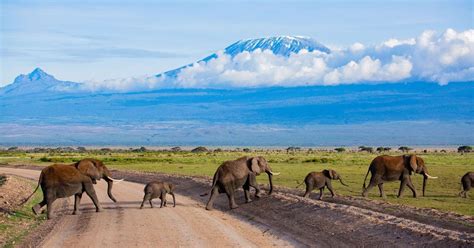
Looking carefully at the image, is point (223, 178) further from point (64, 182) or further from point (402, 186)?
point (402, 186)

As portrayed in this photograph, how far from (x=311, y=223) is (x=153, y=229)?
494 centimetres

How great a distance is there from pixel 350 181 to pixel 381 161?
30.5ft

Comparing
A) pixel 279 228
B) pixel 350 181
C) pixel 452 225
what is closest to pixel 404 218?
pixel 452 225

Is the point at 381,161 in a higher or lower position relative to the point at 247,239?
higher

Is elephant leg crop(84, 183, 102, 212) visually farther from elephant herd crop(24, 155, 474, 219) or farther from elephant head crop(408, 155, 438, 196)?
elephant head crop(408, 155, 438, 196)

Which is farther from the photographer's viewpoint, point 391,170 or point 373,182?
point 391,170

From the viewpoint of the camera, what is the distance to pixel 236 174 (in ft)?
105

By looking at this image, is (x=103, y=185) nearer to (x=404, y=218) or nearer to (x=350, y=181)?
(x=350, y=181)

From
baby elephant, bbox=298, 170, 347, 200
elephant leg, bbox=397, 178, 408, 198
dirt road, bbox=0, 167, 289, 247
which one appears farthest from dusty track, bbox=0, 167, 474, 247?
elephant leg, bbox=397, 178, 408, 198

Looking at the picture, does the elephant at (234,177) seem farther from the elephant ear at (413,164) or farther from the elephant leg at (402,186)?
the elephant ear at (413,164)

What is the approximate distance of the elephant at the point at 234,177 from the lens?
104 ft

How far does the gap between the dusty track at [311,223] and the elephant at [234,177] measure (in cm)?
56

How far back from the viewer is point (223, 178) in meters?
31.8

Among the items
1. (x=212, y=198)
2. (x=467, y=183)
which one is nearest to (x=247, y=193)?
(x=212, y=198)
